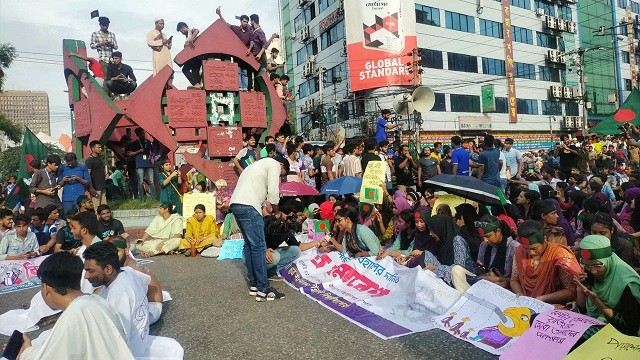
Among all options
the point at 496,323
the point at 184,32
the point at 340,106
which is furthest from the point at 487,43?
the point at 496,323

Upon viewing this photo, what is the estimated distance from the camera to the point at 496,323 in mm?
4250

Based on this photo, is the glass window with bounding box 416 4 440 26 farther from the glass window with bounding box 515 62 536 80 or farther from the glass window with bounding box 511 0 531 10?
the glass window with bounding box 515 62 536 80

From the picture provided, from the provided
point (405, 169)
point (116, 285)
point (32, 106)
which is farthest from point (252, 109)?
point (32, 106)

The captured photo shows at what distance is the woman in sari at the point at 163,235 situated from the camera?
9.76 meters

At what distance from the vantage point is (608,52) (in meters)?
48.1

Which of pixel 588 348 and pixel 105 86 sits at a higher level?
pixel 105 86

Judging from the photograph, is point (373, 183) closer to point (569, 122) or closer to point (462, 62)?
point (462, 62)

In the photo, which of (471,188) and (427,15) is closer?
(471,188)

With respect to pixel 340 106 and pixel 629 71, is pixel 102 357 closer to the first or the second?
pixel 340 106

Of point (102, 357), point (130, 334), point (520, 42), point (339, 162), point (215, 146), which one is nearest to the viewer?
point (102, 357)

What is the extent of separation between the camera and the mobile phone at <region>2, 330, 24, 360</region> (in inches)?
113

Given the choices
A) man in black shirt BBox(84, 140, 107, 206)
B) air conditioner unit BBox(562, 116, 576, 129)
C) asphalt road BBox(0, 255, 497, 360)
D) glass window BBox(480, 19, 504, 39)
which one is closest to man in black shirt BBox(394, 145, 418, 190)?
asphalt road BBox(0, 255, 497, 360)

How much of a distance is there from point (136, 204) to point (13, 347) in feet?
33.0

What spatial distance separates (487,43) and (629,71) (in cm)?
2208
